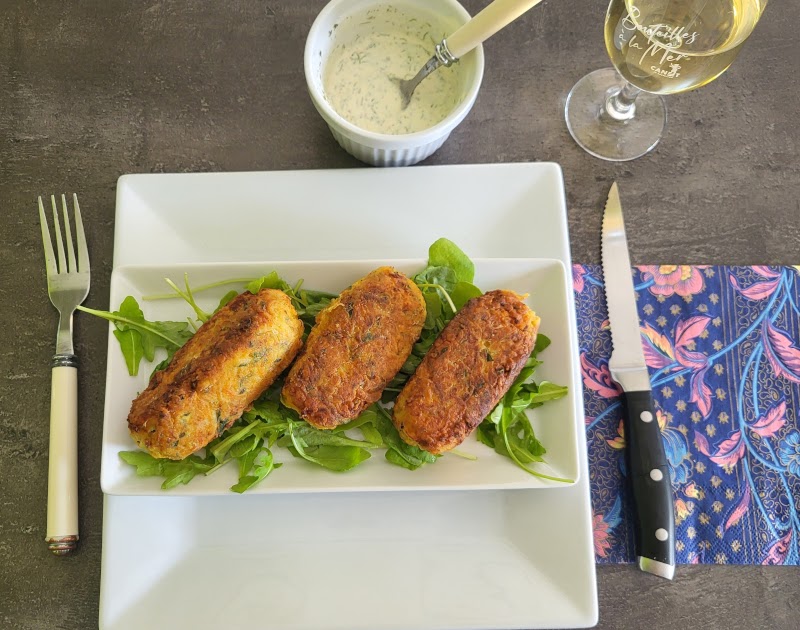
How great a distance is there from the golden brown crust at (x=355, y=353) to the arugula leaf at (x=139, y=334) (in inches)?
11.4

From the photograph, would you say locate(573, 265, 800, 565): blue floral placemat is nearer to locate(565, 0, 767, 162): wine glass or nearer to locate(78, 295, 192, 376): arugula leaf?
locate(565, 0, 767, 162): wine glass

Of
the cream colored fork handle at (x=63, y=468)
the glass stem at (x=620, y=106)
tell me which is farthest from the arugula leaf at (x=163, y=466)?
the glass stem at (x=620, y=106)

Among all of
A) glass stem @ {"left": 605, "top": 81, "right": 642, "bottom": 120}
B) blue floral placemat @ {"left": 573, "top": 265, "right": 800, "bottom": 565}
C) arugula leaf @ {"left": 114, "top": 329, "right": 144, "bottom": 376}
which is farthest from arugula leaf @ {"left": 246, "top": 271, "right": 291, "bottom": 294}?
glass stem @ {"left": 605, "top": 81, "right": 642, "bottom": 120}

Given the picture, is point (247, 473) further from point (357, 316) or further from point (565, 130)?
point (565, 130)

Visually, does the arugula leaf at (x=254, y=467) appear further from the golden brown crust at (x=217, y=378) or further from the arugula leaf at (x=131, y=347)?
the arugula leaf at (x=131, y=347)

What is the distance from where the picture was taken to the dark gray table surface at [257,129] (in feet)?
6.04

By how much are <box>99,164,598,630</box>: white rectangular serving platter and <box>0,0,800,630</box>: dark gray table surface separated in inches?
6.5

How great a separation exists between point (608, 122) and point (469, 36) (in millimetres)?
597

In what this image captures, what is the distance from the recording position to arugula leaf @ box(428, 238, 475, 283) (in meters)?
1.54

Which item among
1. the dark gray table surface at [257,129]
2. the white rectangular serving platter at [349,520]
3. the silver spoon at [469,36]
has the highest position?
the silver spoon at [469,36]

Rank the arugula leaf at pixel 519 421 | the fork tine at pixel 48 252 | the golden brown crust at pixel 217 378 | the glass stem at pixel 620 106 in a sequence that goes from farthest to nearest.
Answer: the glass stem at pixel 620 106
the fork tine at pixel 48 252
the arugula leaf at pixel 519 421
the golden brown crust at pixel 217 378

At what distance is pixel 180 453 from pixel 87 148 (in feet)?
3.23

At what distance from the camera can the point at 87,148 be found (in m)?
1.90

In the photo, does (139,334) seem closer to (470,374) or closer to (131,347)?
(131,347)
